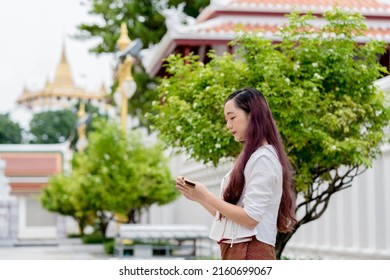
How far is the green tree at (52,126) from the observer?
1875 inches

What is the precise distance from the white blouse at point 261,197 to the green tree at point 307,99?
12.4 ft

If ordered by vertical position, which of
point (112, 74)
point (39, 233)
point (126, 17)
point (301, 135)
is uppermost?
point (301, 135)

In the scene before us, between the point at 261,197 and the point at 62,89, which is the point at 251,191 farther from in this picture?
the point at 62,89

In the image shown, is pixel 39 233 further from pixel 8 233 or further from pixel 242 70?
pixel 242 70

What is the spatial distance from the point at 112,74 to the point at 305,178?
18729 millimetres

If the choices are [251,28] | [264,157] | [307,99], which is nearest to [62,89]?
[251,28]

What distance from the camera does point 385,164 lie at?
9.38m

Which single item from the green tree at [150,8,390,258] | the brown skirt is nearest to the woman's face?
the brown skirt

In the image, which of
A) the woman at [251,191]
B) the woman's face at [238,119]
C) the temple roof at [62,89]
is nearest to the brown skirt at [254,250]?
the woman at [251,191]

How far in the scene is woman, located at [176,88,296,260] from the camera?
3.83 meters

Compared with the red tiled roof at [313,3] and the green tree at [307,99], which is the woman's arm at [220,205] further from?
the red tiled roof at [313,3]
